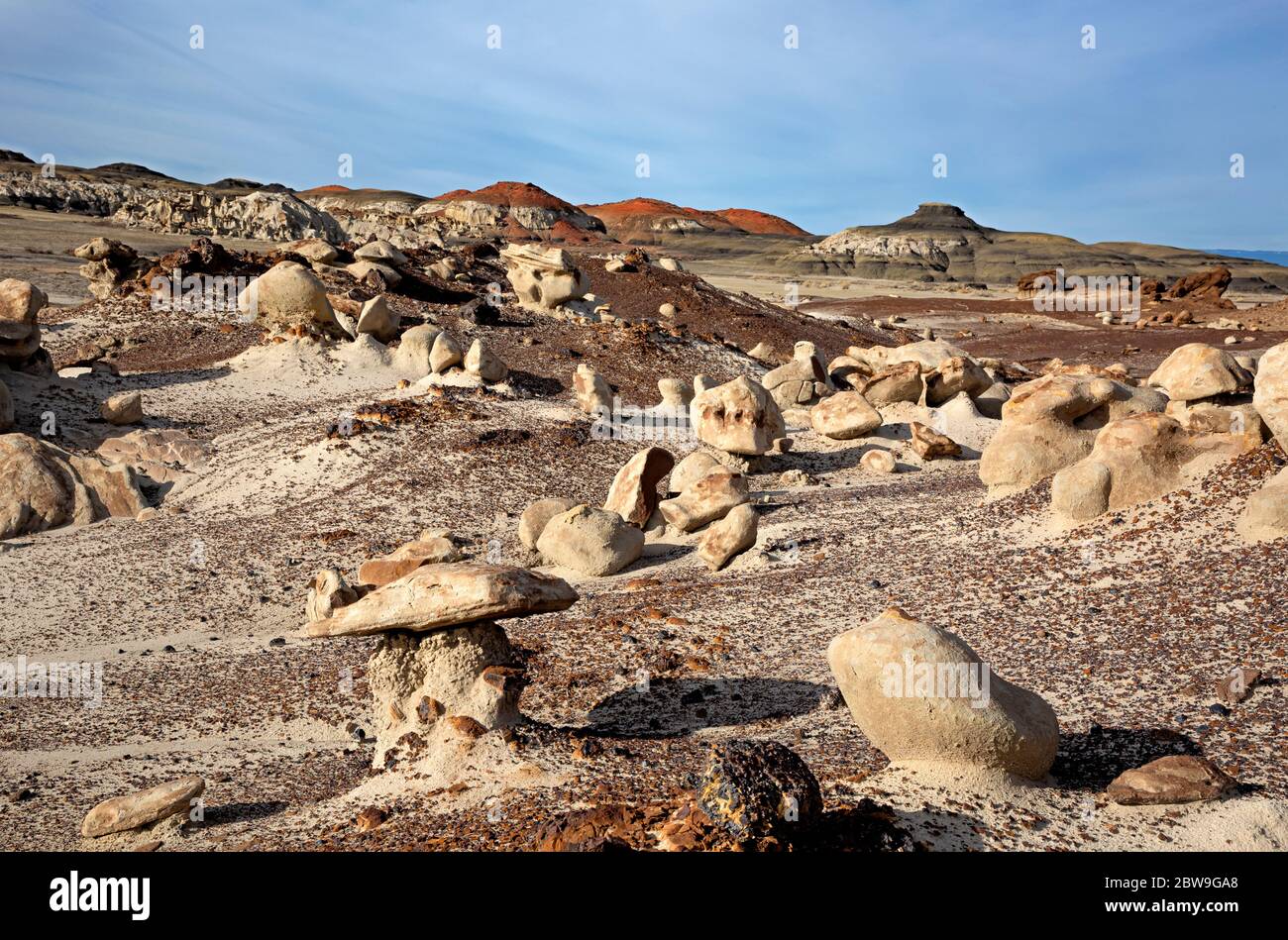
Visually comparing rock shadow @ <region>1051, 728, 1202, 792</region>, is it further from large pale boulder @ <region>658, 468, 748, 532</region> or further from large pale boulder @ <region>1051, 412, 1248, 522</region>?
large pale boulder @ <region>658, 468, 748, 532</region>

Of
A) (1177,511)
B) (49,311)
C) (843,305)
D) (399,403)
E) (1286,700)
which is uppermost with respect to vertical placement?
(843,305)

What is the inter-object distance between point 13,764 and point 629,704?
409 cm

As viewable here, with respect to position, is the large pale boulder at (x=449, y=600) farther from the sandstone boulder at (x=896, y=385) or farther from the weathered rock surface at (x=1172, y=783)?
the sandstone boulder at (x=896, y=385)

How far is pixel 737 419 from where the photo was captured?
43.7 ft

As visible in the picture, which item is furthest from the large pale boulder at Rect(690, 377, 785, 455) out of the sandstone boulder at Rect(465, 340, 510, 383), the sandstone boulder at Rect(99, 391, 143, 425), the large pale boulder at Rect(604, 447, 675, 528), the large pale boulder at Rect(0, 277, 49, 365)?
the large pale boulder at Rect(0, 277, 49, 365)

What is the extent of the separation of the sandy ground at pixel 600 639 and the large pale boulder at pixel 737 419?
22.5 inches

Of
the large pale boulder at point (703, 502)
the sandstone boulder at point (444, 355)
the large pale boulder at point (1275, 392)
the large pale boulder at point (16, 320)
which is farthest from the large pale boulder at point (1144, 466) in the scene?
the large pale boulder at point (16, 320)

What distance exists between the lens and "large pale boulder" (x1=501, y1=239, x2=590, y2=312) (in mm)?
22031

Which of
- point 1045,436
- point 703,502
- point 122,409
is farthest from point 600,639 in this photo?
point 122,409

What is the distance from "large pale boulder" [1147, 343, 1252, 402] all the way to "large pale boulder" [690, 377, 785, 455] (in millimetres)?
4870

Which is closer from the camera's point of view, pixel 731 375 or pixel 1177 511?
pixel 1177 511

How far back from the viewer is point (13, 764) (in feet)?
22.1

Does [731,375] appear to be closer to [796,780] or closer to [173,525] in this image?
[173,525]
